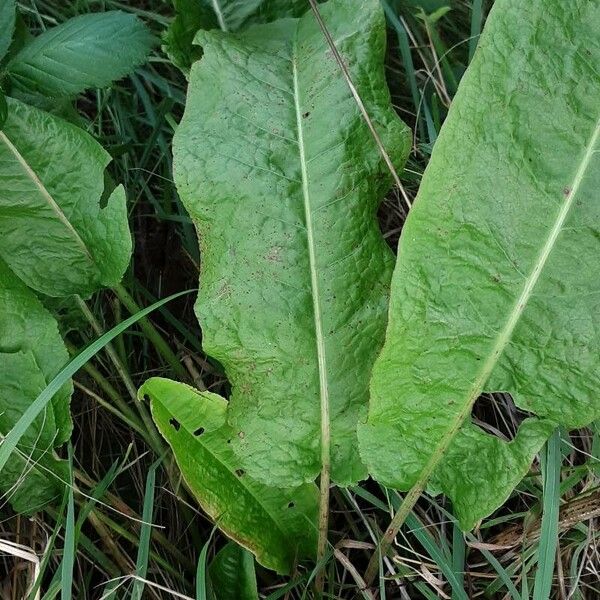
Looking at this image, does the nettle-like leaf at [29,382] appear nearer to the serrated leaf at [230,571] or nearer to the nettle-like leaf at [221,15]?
the serrated leaf at [230,571]

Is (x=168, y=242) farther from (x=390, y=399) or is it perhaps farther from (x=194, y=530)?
(x=390, y=399)

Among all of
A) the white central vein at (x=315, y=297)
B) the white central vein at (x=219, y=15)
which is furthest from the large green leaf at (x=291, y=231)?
the white central vein at (x=219, y=15)

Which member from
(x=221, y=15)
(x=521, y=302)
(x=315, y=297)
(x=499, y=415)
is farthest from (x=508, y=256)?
(x=221, y=15)

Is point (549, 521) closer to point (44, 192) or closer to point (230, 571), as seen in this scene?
point (230, 571)

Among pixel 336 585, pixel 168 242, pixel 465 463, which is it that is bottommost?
pixel 336 585

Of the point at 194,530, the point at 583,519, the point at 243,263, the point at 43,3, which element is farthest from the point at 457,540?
the point at 43,3
